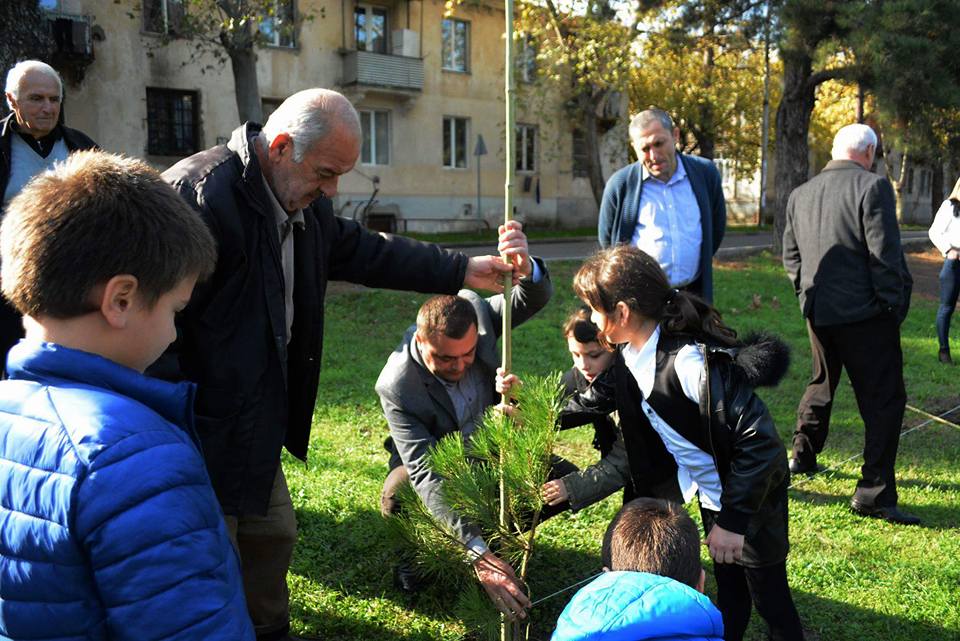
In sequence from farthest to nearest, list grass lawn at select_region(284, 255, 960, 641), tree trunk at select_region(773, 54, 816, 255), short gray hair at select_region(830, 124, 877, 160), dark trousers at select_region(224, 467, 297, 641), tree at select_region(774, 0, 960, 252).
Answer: tree trunk at select_region(773, 54, 816, 255) → tree at select_region(774, 0, 960, 252) → short gray hair at select_region(830, 124, 877, 160) → grass lawn at select_region(284, 255, 960, 641) → dark trousers at select_region(224, 467, 297, 641)

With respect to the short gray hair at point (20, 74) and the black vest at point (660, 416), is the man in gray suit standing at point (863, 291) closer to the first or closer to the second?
the black vest at point (660, 416)

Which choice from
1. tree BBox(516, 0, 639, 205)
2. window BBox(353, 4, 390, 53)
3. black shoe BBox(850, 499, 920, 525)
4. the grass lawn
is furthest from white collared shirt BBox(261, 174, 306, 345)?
window BBox(353, 4, 390, 53)

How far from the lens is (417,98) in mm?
25703

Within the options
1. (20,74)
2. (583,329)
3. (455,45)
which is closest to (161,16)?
(455,45)

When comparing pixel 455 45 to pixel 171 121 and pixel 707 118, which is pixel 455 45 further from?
pixel 707 118

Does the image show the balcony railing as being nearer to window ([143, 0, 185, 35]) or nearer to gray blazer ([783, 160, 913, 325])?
window ([143, 0, 185, 35])

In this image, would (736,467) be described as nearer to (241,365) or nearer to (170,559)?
(241,365)

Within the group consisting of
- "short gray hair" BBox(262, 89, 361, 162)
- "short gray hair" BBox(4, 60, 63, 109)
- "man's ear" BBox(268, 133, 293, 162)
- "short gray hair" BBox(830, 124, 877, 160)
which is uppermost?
"short gray hair" BBox(4, 60, 63, 109)

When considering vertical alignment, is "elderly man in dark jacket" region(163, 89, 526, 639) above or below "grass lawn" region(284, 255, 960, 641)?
above

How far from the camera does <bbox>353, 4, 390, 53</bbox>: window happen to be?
24.8m

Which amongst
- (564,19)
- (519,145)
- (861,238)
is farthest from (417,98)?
(861,238)

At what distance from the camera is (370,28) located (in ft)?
82.3

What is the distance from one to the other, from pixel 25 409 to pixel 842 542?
3.78m

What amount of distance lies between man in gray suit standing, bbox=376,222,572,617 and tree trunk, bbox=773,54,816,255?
39.1ft
